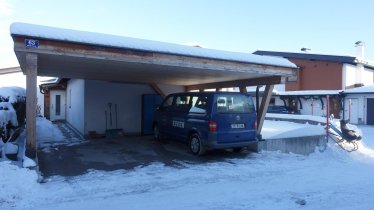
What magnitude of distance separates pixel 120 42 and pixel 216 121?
3.01m

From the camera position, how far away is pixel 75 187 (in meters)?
5.20

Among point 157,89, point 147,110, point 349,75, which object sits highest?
point 349,75

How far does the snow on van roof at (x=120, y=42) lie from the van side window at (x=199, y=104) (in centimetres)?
121

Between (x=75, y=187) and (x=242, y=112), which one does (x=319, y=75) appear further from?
(x=75, y=187)

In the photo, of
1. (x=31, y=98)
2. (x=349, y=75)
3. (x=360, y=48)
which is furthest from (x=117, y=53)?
(x=360, y=48)

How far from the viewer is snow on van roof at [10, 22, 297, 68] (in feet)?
18.5

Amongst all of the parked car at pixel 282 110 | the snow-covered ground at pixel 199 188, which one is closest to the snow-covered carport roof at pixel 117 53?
the snow-covered ground at pixel 199 188

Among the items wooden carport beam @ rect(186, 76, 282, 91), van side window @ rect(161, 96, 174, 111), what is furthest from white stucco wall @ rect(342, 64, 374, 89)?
van side window @ rect(161, 96, 174, 111)

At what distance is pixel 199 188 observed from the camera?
5.36 m

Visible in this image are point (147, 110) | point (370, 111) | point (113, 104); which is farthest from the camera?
point (370, 111)

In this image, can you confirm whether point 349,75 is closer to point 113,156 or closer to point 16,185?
point 113,156

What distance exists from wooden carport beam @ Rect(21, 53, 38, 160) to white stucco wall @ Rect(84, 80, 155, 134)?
5528mm

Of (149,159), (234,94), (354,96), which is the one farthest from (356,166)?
(354,96)

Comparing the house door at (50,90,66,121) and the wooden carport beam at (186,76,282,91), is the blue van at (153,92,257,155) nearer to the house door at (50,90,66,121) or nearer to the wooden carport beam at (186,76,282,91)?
the wooden carport beam at (186,76,282,91)
